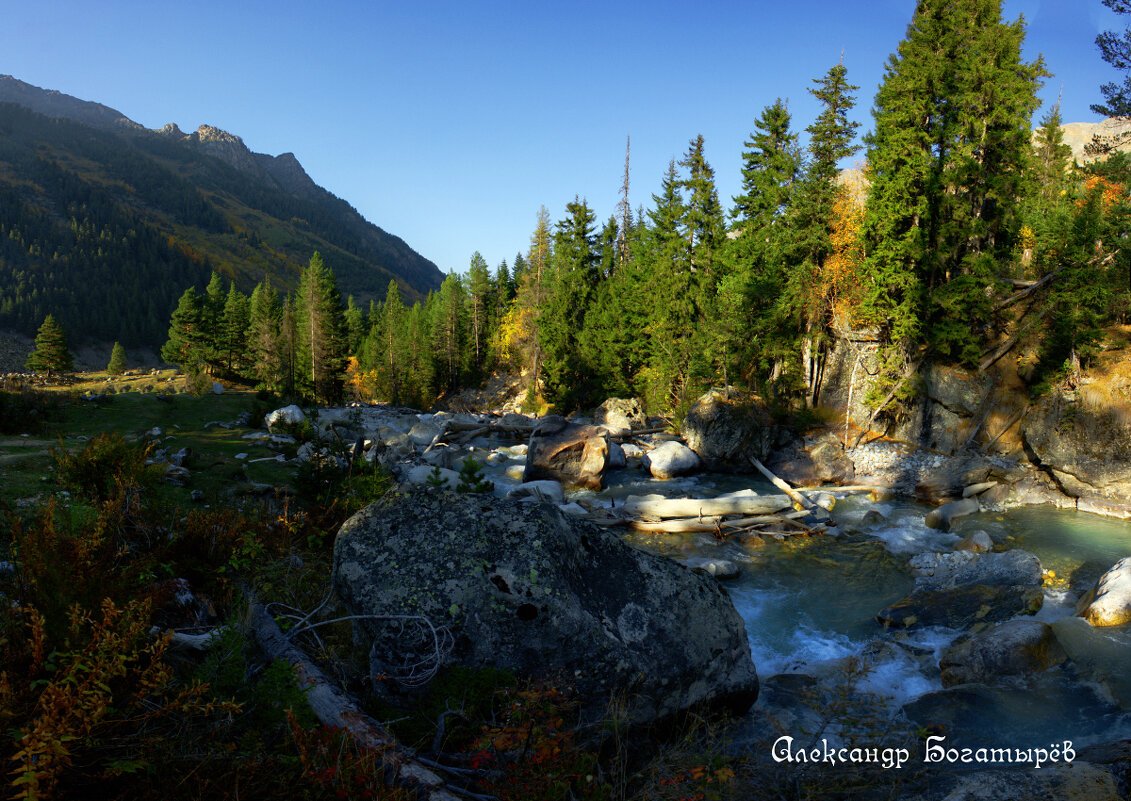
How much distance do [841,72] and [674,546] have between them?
25539mm

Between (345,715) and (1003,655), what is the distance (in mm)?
8795

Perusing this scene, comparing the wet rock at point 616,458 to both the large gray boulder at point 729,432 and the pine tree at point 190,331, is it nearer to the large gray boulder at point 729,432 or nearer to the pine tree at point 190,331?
the large gray boulder at point 729,432

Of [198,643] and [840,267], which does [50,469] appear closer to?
[198,643]

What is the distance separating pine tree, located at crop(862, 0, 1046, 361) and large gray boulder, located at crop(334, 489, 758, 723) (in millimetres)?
21133

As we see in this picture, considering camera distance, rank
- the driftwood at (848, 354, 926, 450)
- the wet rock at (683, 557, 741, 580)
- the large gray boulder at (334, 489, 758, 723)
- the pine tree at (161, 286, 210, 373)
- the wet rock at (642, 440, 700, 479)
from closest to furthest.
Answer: the large gray boulder at (334, 489, 758, 723), the wet rock at (683, 557, 741, 580), the wet rock at (642, 440, 700, 479), the driftwood at (848, 354, 926, 450), the pine tree at (161, 286, 210, 373)

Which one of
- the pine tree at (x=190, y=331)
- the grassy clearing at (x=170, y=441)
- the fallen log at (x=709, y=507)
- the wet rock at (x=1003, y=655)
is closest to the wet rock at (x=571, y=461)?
the fallen log at (x=709, y=507)

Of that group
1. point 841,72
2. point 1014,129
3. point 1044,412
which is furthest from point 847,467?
point 841,72

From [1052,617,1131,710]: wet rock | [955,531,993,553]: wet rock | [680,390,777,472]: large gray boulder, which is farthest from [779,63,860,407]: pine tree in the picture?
[1052,617,1131,710]: wet rock

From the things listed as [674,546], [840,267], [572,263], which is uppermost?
[572,263]

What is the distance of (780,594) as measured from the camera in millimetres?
11164

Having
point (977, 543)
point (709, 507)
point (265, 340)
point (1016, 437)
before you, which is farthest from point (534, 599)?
point (265, 340)

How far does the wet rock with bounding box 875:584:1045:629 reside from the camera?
9.32 metres

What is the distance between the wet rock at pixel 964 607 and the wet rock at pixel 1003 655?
1.33m

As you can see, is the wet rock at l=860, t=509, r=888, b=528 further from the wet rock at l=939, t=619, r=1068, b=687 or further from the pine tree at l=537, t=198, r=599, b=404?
the pine tree at l=537, t=198, r=599, b=404
